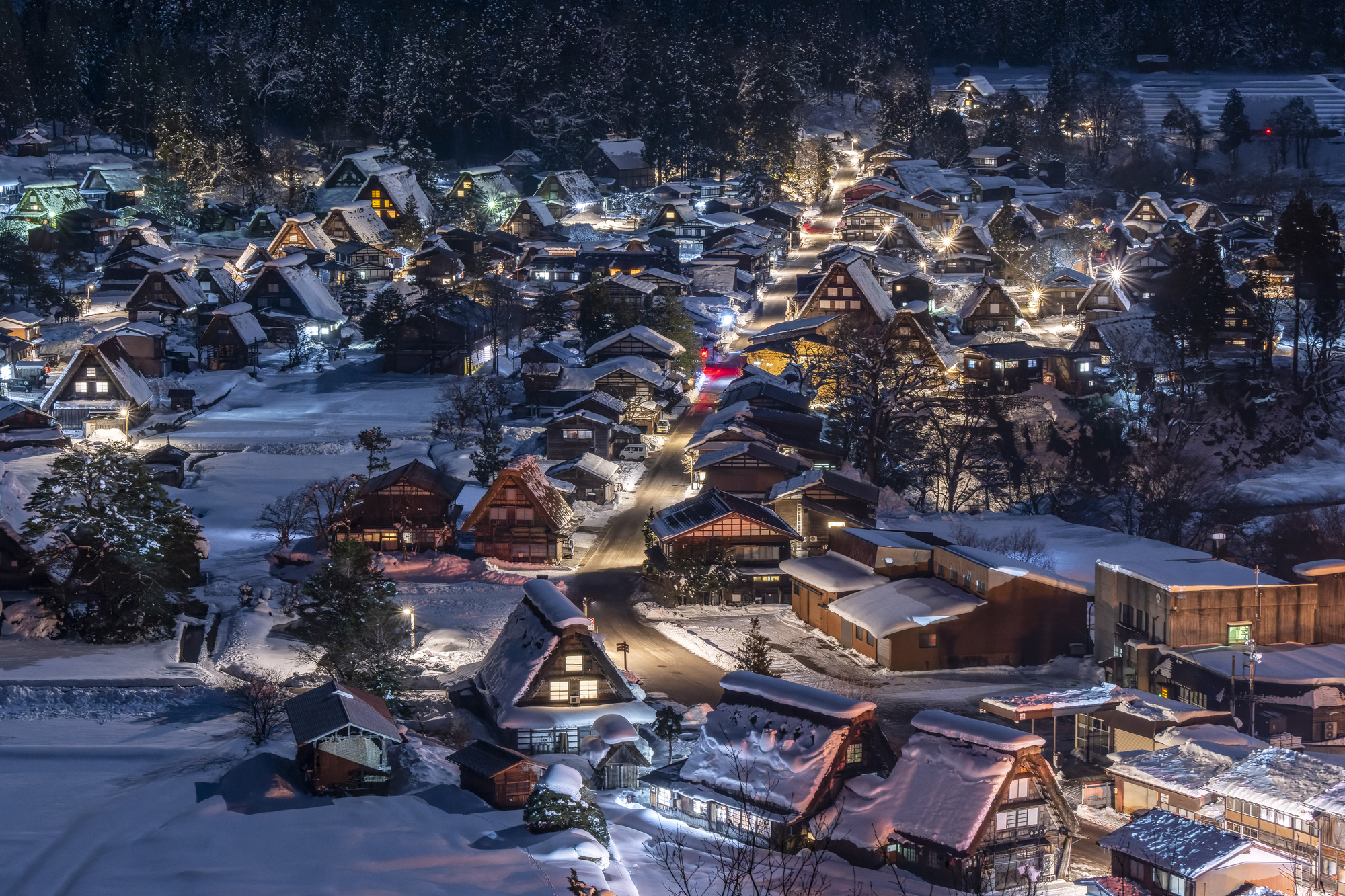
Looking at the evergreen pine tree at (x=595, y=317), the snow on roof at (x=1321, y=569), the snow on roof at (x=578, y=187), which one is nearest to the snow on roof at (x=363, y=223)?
the snow on roof at (x=578, y=187)

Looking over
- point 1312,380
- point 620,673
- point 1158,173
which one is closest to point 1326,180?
point 1158,173

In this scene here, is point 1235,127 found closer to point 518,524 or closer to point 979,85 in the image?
point 979,85

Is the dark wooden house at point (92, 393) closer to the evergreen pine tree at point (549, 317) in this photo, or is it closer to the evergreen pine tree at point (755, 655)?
the evergreen pine tree at point (549, 317)

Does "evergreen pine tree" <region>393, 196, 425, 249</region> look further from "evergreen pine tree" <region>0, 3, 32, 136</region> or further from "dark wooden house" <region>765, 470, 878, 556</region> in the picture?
"dark wooden house" <region>765, 470, 878, 556</region>

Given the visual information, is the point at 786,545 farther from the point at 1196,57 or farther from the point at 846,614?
the point at 1196,57

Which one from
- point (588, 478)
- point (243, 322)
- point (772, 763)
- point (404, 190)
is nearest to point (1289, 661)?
point (772, 763)
